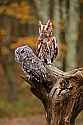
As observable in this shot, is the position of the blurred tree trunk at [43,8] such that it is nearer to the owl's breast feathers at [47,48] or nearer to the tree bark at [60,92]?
the owl's breast feathers at [47,48]

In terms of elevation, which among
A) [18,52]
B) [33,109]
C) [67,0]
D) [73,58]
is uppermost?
[18,52]

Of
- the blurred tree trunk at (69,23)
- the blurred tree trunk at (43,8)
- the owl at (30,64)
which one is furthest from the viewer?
the blurred tree trunk at (43,8)

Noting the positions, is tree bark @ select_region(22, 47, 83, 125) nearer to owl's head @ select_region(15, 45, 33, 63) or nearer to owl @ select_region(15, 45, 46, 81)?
owl @ select_region(15, 45, 46, 81)

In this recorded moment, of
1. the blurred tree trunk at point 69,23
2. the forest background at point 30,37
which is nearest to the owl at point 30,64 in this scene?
the forest background at point 30,37

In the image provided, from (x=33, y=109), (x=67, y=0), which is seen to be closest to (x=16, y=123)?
(x=33, y=109)

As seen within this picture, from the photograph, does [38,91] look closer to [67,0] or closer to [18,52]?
[18,52]

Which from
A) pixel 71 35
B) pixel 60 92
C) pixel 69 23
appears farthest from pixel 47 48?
pixel 69 23

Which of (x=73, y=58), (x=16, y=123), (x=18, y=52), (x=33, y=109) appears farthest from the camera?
(x=33, y=109)
